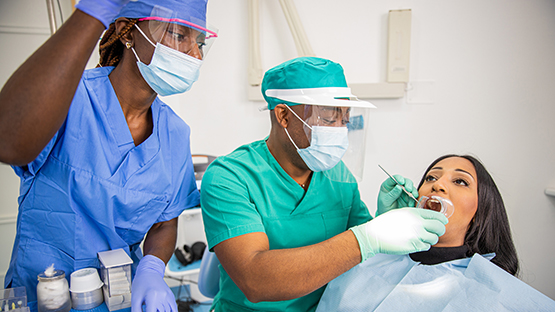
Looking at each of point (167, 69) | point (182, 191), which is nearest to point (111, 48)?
point (167, 69)

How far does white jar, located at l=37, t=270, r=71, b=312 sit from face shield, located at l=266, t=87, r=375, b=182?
834mm

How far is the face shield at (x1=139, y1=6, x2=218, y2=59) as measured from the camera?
99 centimetres

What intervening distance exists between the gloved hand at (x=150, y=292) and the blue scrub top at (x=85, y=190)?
162 mm

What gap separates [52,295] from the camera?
87 centimetres

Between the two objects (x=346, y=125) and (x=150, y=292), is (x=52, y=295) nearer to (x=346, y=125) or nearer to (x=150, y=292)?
(x=150, y=292)

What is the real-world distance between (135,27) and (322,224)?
92cm

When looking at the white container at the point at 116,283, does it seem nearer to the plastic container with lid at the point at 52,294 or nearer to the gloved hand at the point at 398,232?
the plastic container with lid at the point at 52,294

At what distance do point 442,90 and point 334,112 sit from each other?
1556mm

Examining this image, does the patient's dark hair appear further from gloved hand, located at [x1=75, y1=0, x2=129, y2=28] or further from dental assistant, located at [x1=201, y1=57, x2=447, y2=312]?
gloved hand, located at [x1=75, y1=0, x2=129, y2=28]

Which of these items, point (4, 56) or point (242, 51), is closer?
point (4, 56)

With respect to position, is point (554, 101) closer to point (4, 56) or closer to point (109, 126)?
point (109, 126)

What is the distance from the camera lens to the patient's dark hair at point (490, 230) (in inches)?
49.8

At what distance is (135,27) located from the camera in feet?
3.39

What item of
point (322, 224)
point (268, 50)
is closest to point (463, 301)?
point (322, 224)
